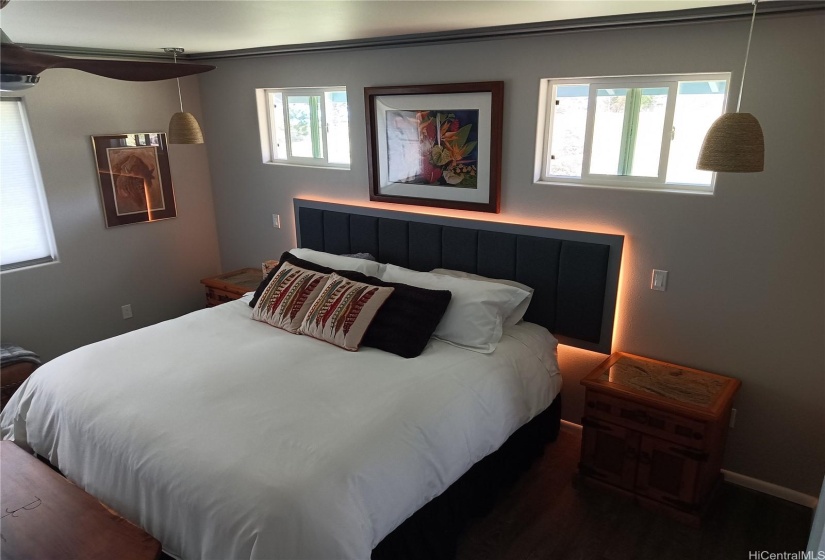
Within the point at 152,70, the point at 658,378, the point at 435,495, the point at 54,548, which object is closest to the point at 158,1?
the point at 152,70

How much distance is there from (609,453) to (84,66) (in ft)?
9.08

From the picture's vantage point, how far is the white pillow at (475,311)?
9.42 feet

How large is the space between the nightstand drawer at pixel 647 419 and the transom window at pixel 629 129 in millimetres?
1106

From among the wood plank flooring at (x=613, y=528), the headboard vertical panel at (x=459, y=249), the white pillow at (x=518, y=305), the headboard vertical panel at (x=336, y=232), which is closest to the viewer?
the wood plank flooring at (x=613, y=528)

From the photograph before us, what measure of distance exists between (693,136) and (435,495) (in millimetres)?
2100

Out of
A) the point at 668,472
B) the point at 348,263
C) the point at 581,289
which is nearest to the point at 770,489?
the point at 668,472

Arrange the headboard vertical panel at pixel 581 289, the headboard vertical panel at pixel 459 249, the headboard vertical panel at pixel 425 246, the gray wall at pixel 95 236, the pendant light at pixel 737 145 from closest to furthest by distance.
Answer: the pendant light at pixel 737 145, the headboard vertical panel at pixel 581 289, the headboard vertical panel at pixel 459 249, the headboard vertical panel at pixel 425 246, the gray wall at pixel 95 236

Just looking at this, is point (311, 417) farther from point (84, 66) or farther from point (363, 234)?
point (363, 234)

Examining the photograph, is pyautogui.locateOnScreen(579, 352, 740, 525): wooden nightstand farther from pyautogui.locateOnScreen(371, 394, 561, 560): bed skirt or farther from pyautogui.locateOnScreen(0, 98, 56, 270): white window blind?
pyautogui.locateOnScreen(0, 98, 56, 270): white window blind

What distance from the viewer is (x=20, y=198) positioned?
3.77 meters

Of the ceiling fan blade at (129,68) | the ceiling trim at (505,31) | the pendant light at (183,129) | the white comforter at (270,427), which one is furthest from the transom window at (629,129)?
the pendant light at (183,129)

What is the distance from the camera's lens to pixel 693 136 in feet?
9.04

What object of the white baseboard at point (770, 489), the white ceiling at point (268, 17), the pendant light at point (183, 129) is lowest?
the white baseboard at point (770, 489)

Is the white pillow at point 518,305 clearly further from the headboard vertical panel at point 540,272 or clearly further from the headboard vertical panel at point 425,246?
the headboard vertical panel at point 425,246
